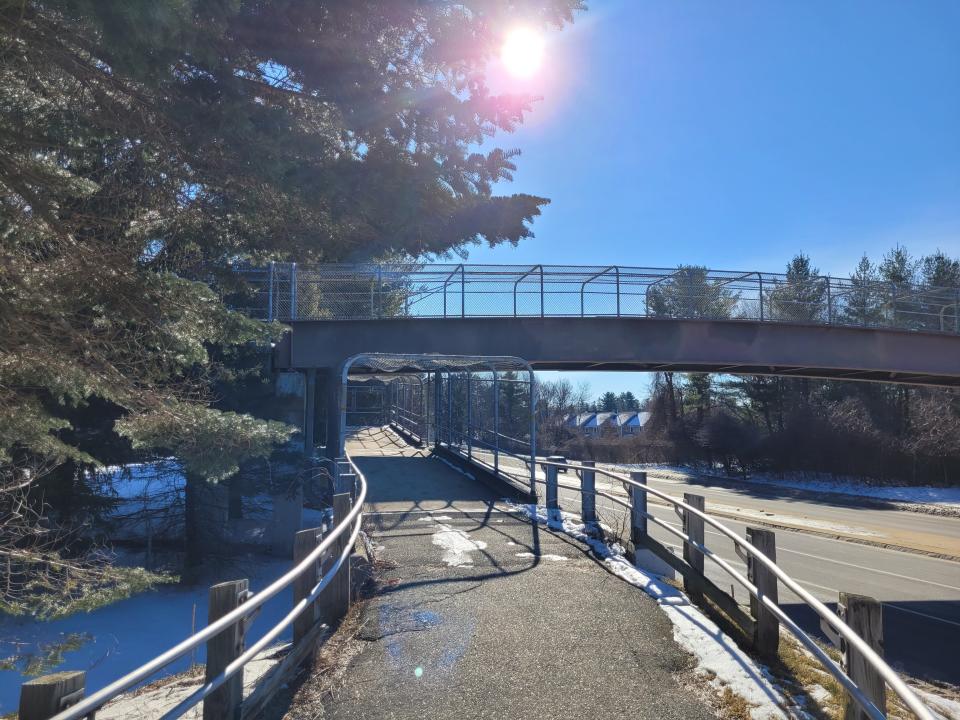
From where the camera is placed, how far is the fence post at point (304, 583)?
5.06 metres

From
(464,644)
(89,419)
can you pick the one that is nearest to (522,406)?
(89,419)

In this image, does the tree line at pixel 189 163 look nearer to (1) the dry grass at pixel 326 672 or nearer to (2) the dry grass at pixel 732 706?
(1) the dry grass at pixel 326 672

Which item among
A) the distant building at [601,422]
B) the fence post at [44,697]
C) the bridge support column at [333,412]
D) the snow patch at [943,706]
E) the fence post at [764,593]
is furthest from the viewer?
the distant building at [601,422]

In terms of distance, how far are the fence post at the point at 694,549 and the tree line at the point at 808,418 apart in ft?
42.2

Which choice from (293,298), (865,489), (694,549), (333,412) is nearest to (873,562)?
(694,549)

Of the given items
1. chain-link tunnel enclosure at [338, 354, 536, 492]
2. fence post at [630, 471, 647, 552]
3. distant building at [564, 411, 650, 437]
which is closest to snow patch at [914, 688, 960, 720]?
fence post at [630, 471, 647, 552]

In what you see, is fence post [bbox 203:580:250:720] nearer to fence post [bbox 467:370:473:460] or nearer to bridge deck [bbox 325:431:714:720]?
bridge deck [bbox 325:431:714:720]

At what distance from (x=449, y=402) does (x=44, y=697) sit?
1834 centimetres

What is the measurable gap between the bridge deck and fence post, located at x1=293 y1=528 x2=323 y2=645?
0.49 meters

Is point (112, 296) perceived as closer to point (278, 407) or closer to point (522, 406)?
point (278, 407)

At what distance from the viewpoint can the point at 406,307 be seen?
1927 cm

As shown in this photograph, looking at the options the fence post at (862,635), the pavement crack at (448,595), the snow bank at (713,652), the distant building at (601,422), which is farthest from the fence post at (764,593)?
the distant building at (601,422)

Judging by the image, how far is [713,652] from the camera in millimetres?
5387

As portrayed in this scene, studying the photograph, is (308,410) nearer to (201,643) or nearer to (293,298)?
(293,298)
